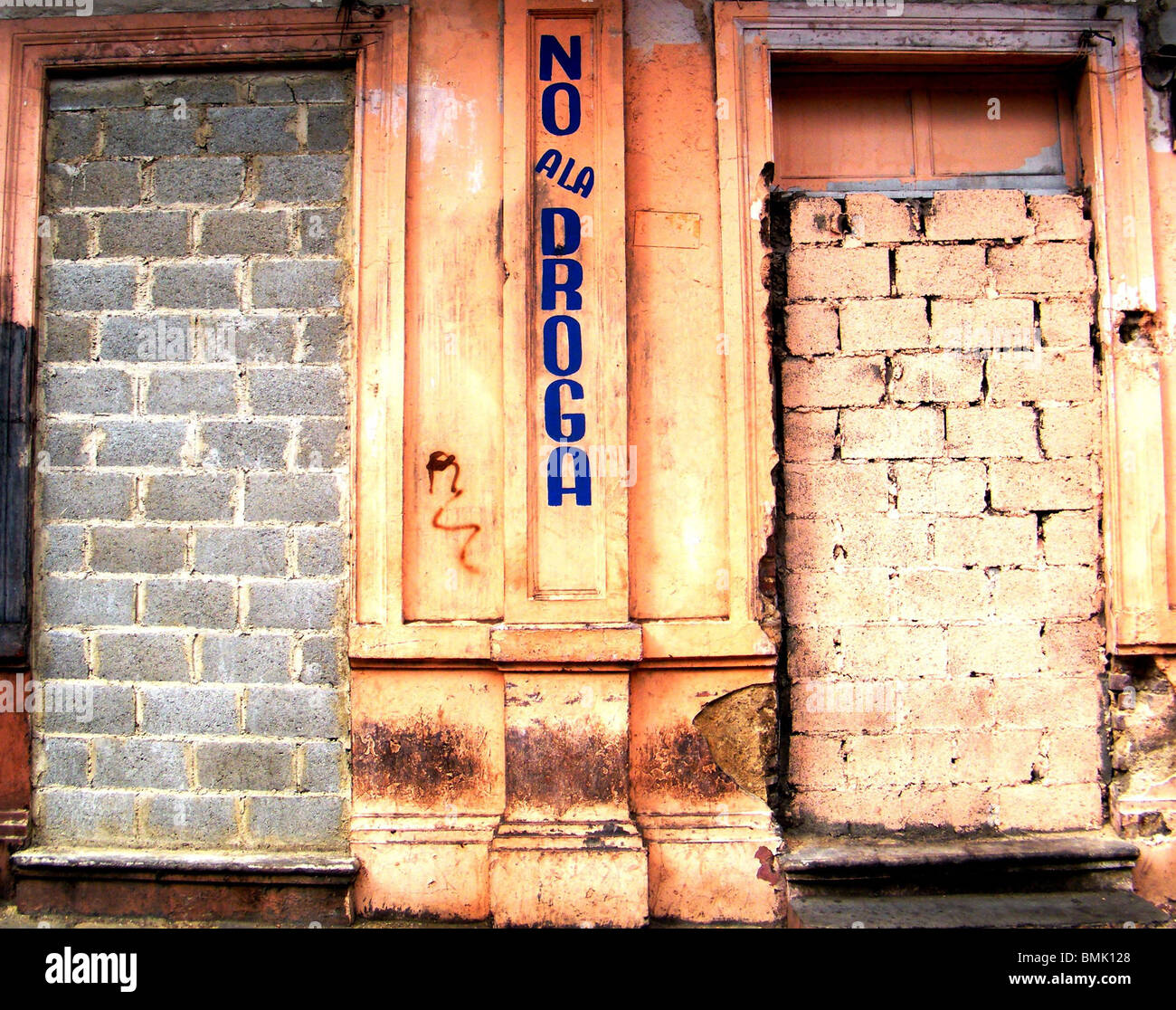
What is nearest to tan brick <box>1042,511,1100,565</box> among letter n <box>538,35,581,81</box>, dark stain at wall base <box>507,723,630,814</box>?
dark stain at wall base <box>507,723,630,814</box>

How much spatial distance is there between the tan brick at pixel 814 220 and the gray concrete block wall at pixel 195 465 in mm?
1982

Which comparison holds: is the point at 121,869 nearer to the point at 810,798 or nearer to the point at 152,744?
the point at 152,744

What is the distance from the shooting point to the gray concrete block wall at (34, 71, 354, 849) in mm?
3191

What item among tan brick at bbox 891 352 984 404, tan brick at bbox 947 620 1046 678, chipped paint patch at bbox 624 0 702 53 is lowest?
tan brick at bbox 947 620 1046 678

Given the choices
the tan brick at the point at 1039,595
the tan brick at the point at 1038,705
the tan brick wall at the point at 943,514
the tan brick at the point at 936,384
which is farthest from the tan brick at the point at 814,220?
the tan brick at the point at 1038,705

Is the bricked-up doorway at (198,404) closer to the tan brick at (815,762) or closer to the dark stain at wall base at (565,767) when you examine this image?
the dark stain at wall base at (565,767)

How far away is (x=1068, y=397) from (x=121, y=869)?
4.48 metres

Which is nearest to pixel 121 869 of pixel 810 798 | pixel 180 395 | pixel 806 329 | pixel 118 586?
pixel 118 586

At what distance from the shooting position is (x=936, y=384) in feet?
10.8

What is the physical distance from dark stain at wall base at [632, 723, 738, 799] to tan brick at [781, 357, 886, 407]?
4.97 feet

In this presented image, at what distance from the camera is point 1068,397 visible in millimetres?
3297

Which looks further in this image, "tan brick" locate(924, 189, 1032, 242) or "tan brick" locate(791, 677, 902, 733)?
"tan brick" locate(924, 189, 1032, 242)

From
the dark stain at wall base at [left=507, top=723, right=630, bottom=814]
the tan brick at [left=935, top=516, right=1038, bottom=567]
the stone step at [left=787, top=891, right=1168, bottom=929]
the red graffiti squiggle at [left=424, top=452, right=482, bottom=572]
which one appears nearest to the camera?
the stone step at [left=787, top=891, right=1168, bottom=929]

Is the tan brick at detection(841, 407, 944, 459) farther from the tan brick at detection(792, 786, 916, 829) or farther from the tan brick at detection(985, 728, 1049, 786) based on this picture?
the tan brick at detection(792, 786, 916, 829)
